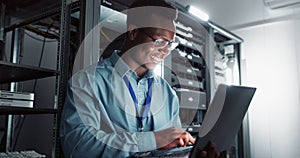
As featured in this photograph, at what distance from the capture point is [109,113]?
103cm

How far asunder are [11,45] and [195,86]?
126 cm

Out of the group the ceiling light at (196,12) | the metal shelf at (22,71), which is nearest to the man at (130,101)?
the metal shelf at (22,71)

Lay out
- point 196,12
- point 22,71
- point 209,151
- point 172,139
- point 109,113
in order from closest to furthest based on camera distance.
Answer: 1. point 209,151
2. point 172,139
3. point 109,113
4. point 22,71
5. point 196,12

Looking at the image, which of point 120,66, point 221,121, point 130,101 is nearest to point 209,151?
point 221,121

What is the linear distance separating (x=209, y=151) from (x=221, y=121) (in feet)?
0.28

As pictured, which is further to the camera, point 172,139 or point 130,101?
point 130,101

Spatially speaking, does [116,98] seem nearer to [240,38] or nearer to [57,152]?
[57,152]

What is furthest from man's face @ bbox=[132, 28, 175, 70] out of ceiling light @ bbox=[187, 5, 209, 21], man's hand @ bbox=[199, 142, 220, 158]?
ceiling light @ bbox=[187, 5, 209, 21]

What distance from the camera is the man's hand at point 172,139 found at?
33.6 inches

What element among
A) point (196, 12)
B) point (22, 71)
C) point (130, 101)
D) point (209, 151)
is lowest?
point (209, 151)

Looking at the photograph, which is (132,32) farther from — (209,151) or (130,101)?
(209,151)

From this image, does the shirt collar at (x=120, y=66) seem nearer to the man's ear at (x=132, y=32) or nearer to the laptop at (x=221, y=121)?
the man's ear at (x=132, y=32)

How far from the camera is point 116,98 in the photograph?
3.43 feet

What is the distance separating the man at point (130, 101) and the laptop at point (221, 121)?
2.4 inches
